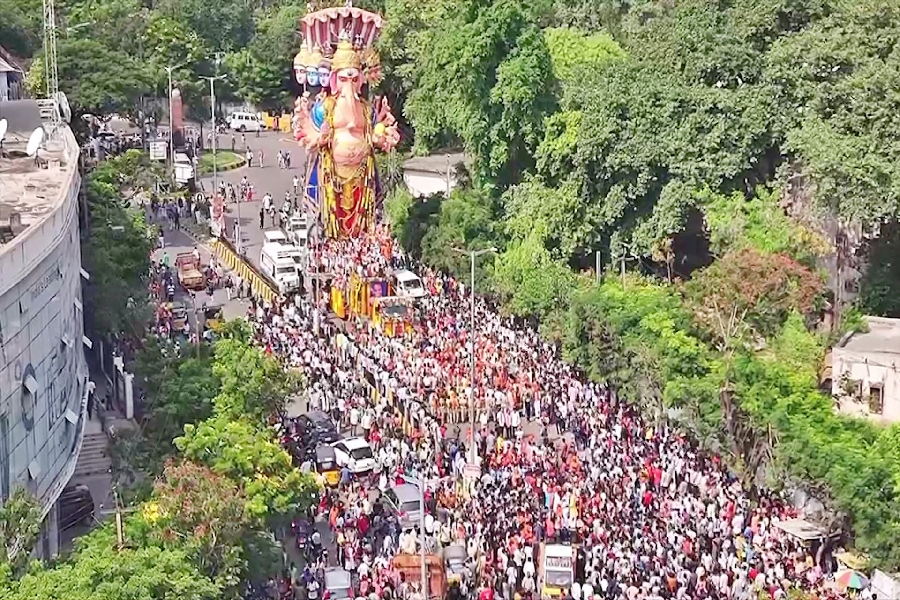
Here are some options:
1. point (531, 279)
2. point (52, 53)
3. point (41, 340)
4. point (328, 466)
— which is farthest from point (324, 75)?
point (41, 340)

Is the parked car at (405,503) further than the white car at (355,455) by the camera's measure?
No

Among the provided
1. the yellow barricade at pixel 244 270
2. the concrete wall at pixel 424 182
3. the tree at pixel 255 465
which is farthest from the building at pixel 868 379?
the concrete wall at pixel 424 182

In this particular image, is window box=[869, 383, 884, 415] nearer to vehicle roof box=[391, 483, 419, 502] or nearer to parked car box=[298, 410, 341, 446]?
vehicle roof box=[391, 483, 419, 502]

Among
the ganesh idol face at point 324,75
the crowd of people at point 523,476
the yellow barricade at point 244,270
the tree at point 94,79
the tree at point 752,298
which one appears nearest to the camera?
the crowd of people at point 523,476

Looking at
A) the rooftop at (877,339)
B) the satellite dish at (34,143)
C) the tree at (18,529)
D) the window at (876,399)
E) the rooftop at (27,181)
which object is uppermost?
the satellite dish at (34,143)

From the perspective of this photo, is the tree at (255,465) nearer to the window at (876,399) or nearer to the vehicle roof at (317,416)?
the vehicle roof at (317,416)

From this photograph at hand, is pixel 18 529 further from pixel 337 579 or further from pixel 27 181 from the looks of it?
pixel 27 181
